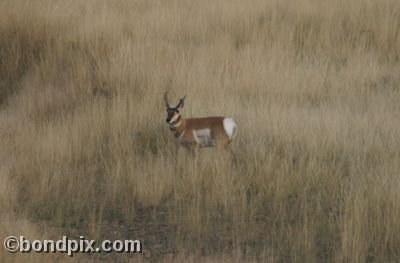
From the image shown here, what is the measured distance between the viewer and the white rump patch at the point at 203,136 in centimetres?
456

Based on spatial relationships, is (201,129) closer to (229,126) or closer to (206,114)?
(229,126)

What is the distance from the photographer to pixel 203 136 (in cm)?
458

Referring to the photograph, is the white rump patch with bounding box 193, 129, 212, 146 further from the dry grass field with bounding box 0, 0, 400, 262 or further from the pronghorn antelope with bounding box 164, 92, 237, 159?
the dry grass field with bounding box 0, 0, 400, 262

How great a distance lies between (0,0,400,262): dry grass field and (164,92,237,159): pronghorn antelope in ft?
0.58

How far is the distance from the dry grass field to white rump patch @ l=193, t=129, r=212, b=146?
0.17 m

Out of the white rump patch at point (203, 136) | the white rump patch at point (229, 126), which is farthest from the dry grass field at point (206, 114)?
the white rump patch at point (229, 126)

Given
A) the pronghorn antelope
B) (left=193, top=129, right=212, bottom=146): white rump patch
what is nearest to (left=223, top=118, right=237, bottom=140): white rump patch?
the pronghorn antelope

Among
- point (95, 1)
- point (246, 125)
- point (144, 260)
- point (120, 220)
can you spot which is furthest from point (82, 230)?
point (95, 1)

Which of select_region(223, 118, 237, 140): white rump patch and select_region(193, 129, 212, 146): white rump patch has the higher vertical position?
select_region(223, 118, 237, 140): white rump patch

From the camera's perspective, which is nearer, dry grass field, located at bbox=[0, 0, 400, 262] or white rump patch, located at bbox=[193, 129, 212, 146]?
dry grass field, located at bbox=[0, 0, 400, 262]

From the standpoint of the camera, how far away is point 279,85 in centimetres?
673

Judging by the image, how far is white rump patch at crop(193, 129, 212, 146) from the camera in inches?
179

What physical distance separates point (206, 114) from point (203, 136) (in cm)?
120

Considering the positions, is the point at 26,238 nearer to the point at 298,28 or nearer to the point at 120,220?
the point at 120,220
